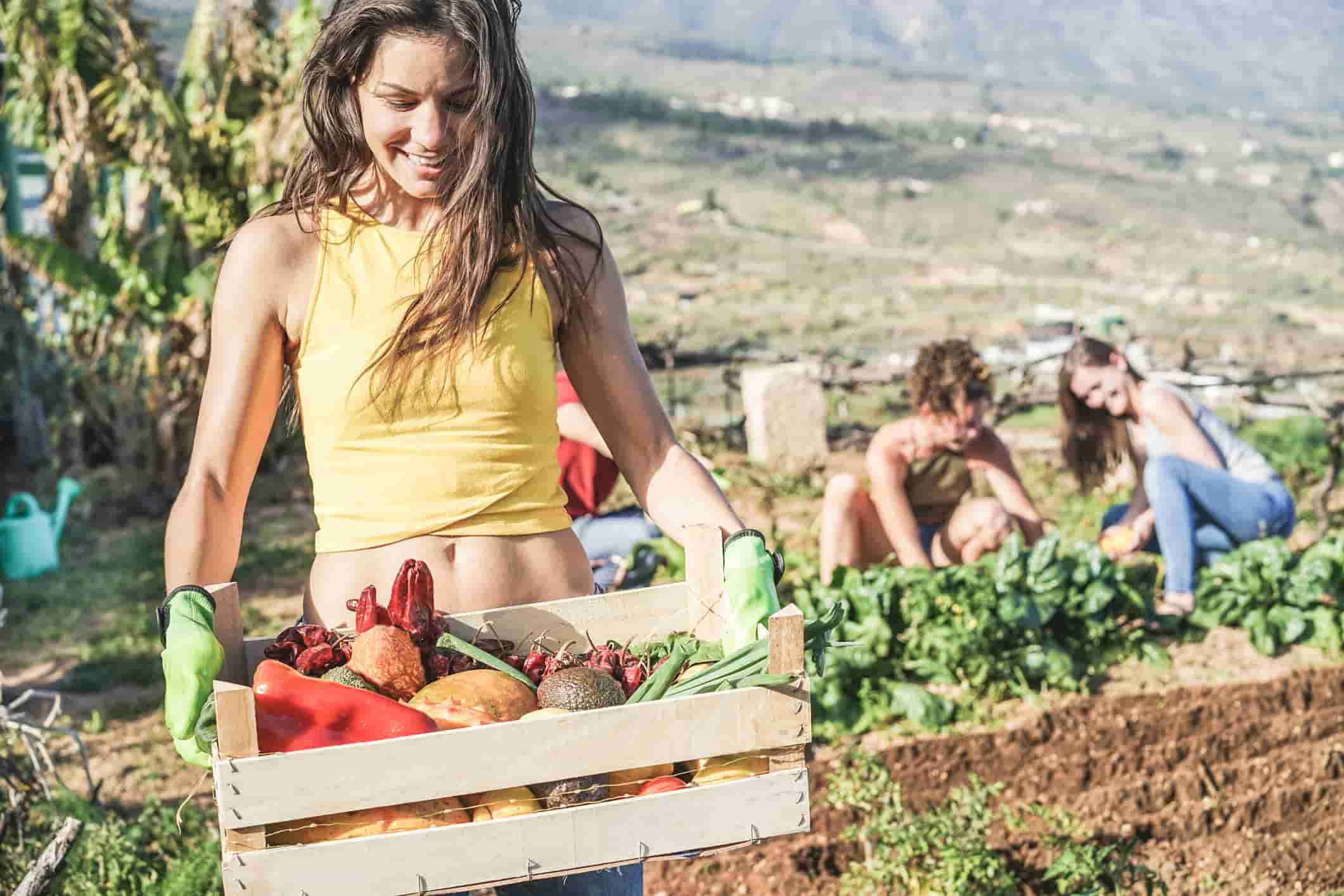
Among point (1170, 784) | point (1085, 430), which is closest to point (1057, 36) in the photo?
point (1085, 430)

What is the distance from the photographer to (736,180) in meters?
32.2

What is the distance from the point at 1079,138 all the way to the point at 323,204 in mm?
45838

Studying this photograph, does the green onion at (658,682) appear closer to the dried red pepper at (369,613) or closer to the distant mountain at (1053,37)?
the dried red pepper at (369,613)

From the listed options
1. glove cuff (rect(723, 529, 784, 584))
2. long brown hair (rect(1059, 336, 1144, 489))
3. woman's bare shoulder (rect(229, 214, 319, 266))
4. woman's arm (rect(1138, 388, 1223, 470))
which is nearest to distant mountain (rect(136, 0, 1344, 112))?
long brown hair (rect(1059, 336, 1144, 489))

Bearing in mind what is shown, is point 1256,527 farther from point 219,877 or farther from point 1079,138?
point 1079,138

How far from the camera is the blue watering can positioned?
6336 millimetres

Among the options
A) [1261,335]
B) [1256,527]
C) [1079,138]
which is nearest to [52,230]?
[1256,527]

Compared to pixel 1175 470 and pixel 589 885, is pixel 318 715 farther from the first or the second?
pixel 1175 470

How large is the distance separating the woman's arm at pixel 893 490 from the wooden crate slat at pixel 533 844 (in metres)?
3.57

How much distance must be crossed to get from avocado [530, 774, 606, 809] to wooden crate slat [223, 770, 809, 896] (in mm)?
17

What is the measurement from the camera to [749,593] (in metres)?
1.58

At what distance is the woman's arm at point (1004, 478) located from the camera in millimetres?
5160

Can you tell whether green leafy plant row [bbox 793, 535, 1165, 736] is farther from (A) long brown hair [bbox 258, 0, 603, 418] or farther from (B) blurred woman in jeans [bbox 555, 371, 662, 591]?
(A) long brown hair [bbox 258, 0, 603, 418]

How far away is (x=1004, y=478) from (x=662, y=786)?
3909mm
